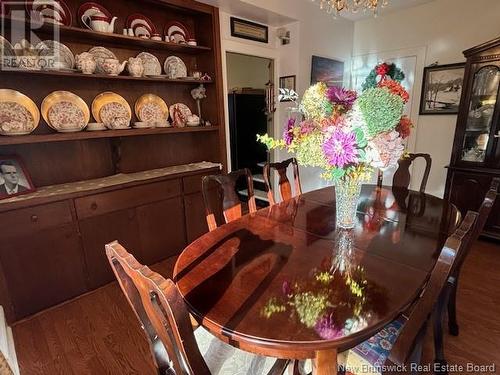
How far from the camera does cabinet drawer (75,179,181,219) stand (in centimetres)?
202

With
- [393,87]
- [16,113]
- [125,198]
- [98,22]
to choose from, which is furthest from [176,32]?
[393,87]

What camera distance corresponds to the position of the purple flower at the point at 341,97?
1.24 m

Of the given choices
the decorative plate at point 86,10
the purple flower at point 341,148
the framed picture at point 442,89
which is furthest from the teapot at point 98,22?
the framed picture at point 442,89

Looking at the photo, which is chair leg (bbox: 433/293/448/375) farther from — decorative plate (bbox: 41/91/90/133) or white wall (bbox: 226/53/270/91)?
white wall (bbox: 226/53/270/91)

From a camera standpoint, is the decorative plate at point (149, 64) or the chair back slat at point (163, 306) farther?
the decorative plate at point (149, 64)

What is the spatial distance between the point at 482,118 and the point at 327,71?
1811mm

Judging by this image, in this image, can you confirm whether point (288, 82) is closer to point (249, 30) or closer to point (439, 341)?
point (249, 30)

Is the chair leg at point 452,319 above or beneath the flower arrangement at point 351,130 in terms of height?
beneath

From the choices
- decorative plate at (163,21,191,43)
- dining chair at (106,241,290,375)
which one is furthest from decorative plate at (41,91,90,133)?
dining chair at (106,241,290,375)

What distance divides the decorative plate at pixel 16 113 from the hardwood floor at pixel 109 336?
4.20 feet

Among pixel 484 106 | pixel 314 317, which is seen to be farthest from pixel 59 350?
pixel 484 106

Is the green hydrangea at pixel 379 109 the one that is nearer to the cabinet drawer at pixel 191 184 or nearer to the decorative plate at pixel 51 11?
the cabinet drawer at pixel 191 184

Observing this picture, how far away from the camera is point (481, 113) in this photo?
9.12 feet

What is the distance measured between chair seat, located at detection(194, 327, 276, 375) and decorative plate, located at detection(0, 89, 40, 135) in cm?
178
